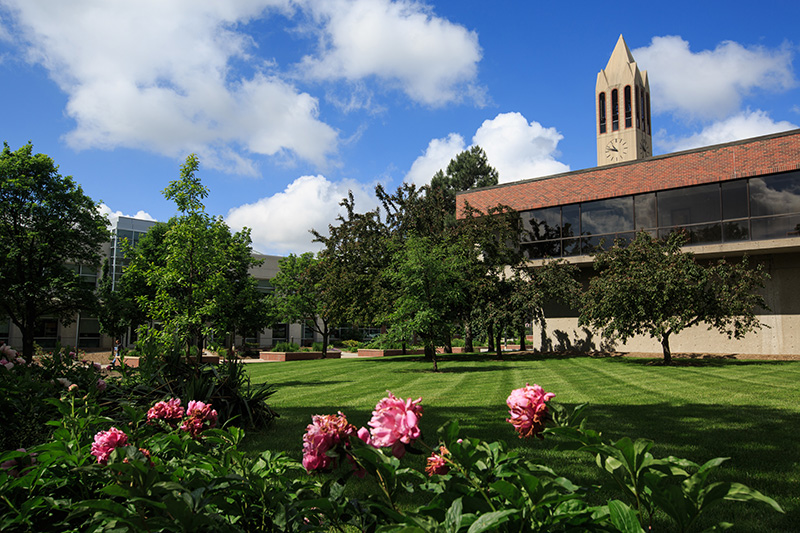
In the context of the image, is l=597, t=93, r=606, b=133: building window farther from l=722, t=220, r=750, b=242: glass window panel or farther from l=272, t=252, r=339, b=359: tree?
l=722, t=220, r=750, b=242: glass window panel

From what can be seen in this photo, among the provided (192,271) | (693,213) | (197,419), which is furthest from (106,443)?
(693,213)

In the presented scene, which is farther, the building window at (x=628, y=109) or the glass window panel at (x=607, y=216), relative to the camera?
the building window at (x=628, y=109)

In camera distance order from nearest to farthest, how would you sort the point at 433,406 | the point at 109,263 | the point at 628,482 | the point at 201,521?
the point at 201,521 → the point at 628,482 → the point at 433,406 → the point at 109,263

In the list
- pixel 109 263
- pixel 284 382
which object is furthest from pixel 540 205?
pixel 109 263

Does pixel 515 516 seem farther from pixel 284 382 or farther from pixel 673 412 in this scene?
pixel 284 382

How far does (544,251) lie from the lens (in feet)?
82.0

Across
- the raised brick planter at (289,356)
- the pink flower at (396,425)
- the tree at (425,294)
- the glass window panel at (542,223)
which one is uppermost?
the glass window panel at (542,223)

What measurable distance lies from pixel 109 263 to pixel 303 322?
21335mm

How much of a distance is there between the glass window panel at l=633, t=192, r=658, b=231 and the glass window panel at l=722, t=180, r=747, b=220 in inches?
105

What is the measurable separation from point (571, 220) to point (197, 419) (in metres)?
24.1

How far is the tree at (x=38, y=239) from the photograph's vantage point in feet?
72.5

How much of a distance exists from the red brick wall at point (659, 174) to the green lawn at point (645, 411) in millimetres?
9017

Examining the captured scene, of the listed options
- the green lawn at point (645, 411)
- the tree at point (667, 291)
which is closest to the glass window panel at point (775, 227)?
the tree at point (667, 291)

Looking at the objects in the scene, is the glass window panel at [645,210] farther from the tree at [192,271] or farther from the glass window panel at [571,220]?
the tree at [192,271]
